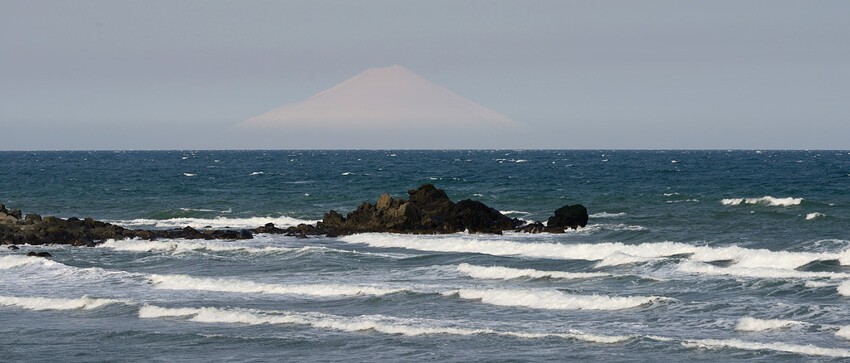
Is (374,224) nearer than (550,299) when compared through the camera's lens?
No

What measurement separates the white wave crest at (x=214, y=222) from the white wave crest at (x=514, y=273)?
23763mm

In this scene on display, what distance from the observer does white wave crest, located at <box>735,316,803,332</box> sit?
25438 mm

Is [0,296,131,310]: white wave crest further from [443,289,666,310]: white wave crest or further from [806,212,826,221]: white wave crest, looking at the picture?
[806,212,826,221]: white wave crest

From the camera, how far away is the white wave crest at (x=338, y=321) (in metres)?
25.4

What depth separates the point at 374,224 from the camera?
53469 millimetres

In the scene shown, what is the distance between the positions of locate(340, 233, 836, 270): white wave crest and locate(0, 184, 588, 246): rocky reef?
2.16m

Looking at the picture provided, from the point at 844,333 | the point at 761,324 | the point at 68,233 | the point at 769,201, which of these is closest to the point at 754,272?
the point at 761,324

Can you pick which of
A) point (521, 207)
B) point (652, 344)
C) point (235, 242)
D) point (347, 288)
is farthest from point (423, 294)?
point (521, 207)

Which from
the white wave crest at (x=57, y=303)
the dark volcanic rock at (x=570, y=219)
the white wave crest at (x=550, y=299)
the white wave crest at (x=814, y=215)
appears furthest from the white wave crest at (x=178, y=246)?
the white wave crest at (x=814, y=215)

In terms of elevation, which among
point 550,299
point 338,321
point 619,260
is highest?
point 619,260

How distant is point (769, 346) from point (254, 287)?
15880 mm

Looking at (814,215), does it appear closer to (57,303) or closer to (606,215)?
(606,215)

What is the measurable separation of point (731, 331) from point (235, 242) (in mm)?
27831

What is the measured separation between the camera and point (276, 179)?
4328 inches
